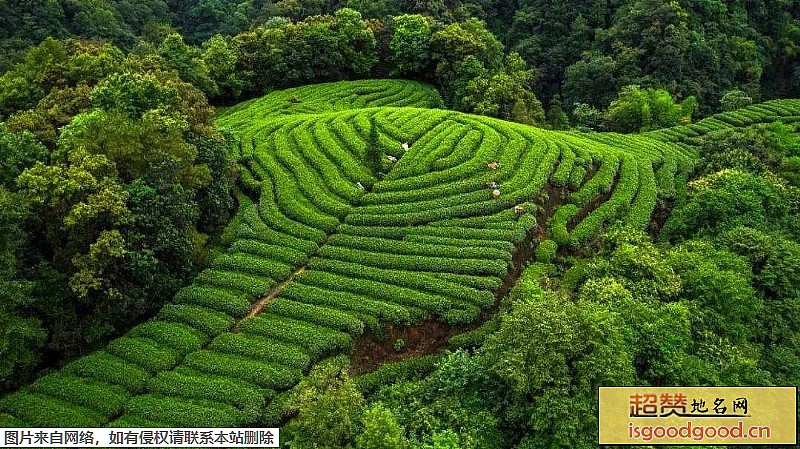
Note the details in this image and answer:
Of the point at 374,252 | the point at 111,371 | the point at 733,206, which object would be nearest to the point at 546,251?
the point at 374,252

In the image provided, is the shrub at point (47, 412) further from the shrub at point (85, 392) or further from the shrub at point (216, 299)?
the shrub at point (216, 299)

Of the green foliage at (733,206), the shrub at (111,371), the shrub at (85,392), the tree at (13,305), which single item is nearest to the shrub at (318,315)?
the shrub at (111,371)

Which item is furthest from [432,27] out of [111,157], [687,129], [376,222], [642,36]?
[111,157]

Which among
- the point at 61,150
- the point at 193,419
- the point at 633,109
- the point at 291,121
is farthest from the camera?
the point at 633,109

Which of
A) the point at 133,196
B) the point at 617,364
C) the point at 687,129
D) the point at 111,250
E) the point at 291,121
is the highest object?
the point at 687,129

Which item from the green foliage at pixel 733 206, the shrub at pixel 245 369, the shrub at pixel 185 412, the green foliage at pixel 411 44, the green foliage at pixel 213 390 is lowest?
the shrub at pixel 185 412

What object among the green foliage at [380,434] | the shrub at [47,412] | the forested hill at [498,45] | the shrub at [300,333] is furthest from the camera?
the forested hill at [498,45]

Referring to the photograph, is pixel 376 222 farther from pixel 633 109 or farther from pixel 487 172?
pixel 633 109
